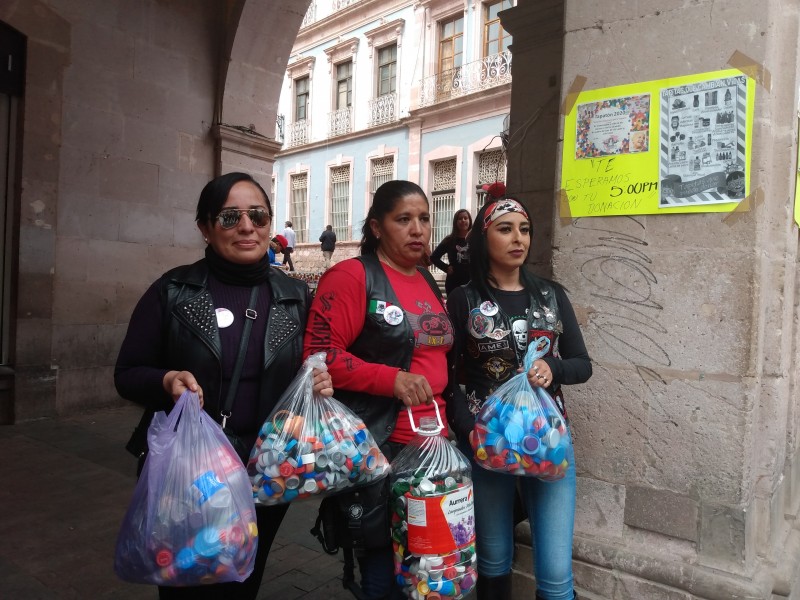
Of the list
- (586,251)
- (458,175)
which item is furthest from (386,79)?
(586,251)

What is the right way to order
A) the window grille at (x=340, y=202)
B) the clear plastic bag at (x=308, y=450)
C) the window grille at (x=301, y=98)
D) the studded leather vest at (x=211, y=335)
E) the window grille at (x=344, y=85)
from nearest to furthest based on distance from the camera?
1. the clear plastic bag at (x=308, y=450)
2. the studded leather vest at (x=211, y=335)
3. the window grille at (x=340, y=202)
4. the window grille at (x=344, y=85)
5. the window grille at (x=301, y=98)

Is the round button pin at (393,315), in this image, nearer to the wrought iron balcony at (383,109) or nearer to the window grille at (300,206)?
the wrought iron balcony at (383,109)

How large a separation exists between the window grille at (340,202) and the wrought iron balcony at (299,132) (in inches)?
85.8

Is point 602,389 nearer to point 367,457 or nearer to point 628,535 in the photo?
point 628,535

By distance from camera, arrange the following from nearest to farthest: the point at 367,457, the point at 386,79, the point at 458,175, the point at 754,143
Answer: the point at 367,457 → the point at 754,143 → the point at 458,175 → the point at 386,79

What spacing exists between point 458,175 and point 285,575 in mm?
16991

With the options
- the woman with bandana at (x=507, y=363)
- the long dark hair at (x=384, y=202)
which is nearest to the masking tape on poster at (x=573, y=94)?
the woman with bandana at (x=507, y=363)

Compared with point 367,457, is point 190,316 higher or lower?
higher

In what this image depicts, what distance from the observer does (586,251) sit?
8.24ft

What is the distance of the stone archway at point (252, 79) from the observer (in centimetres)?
692

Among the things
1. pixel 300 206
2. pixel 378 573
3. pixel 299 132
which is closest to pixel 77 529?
pixel 378 573

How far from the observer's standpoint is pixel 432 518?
5.87 ft

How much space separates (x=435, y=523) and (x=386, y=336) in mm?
622

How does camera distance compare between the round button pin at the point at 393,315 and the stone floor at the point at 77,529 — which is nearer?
the round button pin at the point at 393,315
